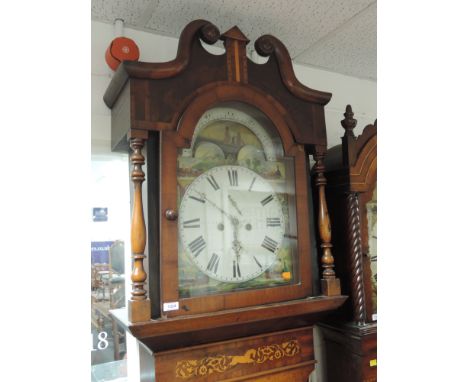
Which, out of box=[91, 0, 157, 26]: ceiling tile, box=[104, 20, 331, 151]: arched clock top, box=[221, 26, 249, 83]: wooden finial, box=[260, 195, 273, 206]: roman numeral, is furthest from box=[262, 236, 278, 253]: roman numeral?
box=[91, 0, 157, 26]: ceiling tile

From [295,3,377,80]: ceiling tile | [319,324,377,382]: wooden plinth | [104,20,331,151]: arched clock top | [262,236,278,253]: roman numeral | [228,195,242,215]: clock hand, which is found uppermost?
[295,3,377,80]: ceiling tile

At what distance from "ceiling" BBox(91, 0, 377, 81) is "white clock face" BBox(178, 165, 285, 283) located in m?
0.59

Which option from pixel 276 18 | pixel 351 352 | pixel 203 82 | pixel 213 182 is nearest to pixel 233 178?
pixel 213 182

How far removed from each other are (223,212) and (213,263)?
16 cm

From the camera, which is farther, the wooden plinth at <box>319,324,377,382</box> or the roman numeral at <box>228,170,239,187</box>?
the wooden plinth at <box>319,324,377,382</box>

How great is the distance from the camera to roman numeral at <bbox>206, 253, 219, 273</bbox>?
1155 millimetres

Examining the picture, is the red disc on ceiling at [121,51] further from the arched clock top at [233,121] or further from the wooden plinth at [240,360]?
the wooden plinth at [240,360]

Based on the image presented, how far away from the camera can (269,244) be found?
4.14 feet

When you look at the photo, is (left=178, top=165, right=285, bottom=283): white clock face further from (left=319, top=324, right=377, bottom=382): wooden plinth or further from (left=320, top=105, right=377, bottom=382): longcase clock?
(left=319, top=324, right=377, bottom=382): wooden plinth

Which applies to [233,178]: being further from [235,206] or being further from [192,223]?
[192,223]
